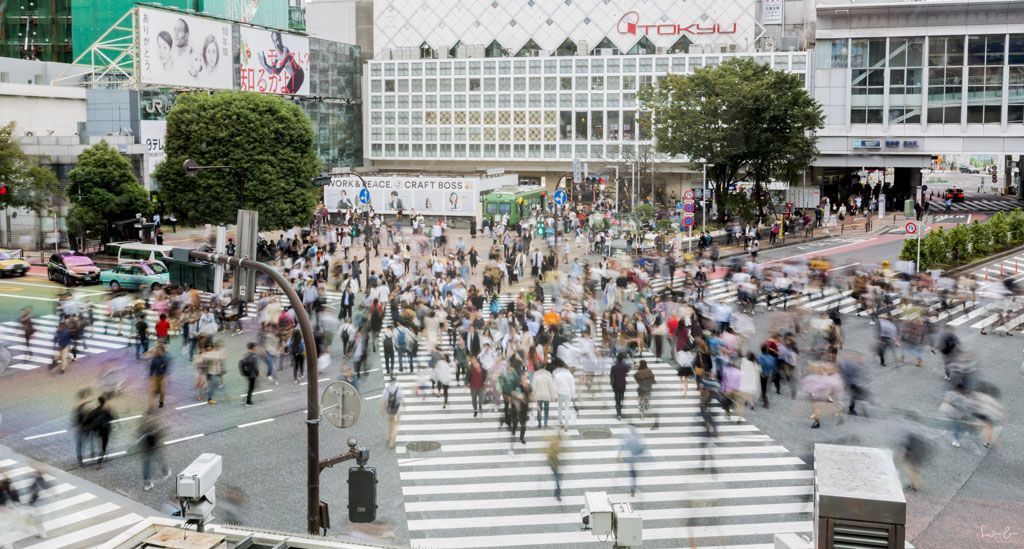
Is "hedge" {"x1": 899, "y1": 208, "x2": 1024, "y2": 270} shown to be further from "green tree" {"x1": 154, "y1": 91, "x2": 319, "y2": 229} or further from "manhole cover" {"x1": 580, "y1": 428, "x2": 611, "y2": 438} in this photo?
"green tree" {"x1": 154, "y1": 91, "x2": 319, "y2": 229}

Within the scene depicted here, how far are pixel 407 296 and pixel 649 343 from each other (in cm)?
697

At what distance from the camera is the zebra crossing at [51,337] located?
27.0m

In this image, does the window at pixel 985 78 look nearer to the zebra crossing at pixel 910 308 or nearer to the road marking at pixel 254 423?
the zebra crossing at pixel 910 308

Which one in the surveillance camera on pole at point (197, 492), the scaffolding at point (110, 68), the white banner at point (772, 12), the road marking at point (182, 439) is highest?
the white banner at point (772, 12)

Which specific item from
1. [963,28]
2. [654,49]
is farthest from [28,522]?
[654,49]

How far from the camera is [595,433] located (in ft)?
65.8

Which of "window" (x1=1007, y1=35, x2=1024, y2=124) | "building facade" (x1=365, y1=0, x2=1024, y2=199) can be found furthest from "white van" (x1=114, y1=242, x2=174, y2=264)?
"window" (x1=1007, y1=35, x2=1024, y2=124)

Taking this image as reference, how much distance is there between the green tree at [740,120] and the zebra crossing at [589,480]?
37.4 meters

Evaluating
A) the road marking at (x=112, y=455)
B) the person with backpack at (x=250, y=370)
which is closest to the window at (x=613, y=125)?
the person with backpack at (x=250, y=370)

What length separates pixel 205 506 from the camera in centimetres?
783

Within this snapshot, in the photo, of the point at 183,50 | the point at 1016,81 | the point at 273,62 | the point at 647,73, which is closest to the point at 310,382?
the point at 183,50

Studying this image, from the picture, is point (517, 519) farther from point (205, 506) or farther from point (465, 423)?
point (205, 506)

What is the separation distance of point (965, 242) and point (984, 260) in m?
1.60

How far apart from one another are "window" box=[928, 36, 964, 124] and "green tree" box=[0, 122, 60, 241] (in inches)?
2186
